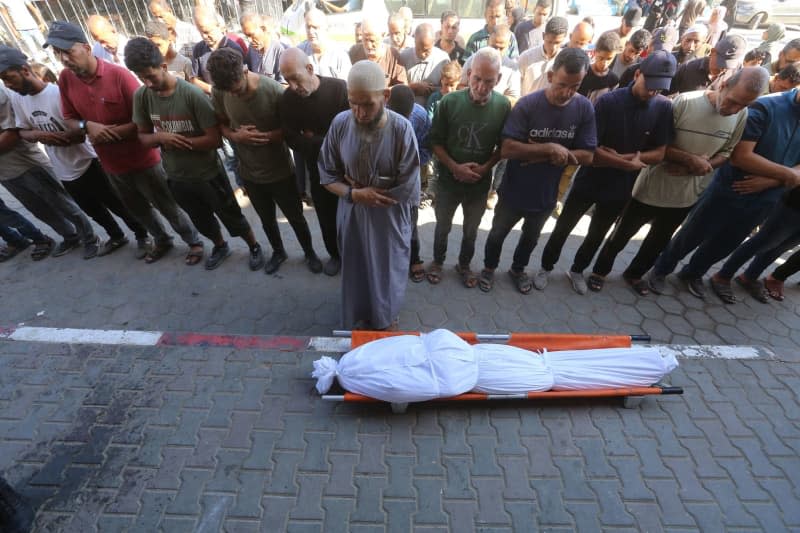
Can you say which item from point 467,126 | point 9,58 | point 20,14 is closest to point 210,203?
point 9,58

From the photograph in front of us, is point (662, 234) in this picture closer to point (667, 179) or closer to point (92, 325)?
point (667, 179)

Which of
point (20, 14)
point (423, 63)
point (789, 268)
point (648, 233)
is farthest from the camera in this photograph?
point (20, 14)

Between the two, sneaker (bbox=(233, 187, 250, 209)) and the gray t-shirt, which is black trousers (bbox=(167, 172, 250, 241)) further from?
sneaker (bbox=(233, 187, 250, 209))

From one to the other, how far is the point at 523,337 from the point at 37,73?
4.99m

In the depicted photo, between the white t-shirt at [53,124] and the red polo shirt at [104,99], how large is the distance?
0.49ft

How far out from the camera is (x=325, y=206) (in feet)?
11.7

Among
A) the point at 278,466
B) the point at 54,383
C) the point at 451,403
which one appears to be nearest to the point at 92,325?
the point at 54,383

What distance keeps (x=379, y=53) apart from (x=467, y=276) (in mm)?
2868

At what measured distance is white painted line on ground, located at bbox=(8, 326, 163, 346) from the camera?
3.12m

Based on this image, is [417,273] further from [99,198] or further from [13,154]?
[13,154]

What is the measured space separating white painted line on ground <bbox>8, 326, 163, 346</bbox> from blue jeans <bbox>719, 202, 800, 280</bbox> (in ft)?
17.3

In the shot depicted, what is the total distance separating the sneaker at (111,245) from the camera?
4.28m

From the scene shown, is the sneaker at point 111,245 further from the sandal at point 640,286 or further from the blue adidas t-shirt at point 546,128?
the sandal at point 640,286

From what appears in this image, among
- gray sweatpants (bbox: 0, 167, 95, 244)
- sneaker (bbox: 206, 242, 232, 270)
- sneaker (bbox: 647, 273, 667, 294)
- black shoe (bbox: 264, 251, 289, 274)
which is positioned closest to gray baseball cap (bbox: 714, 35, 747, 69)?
sneaker (bbox: 647, 273, 667, 294)
